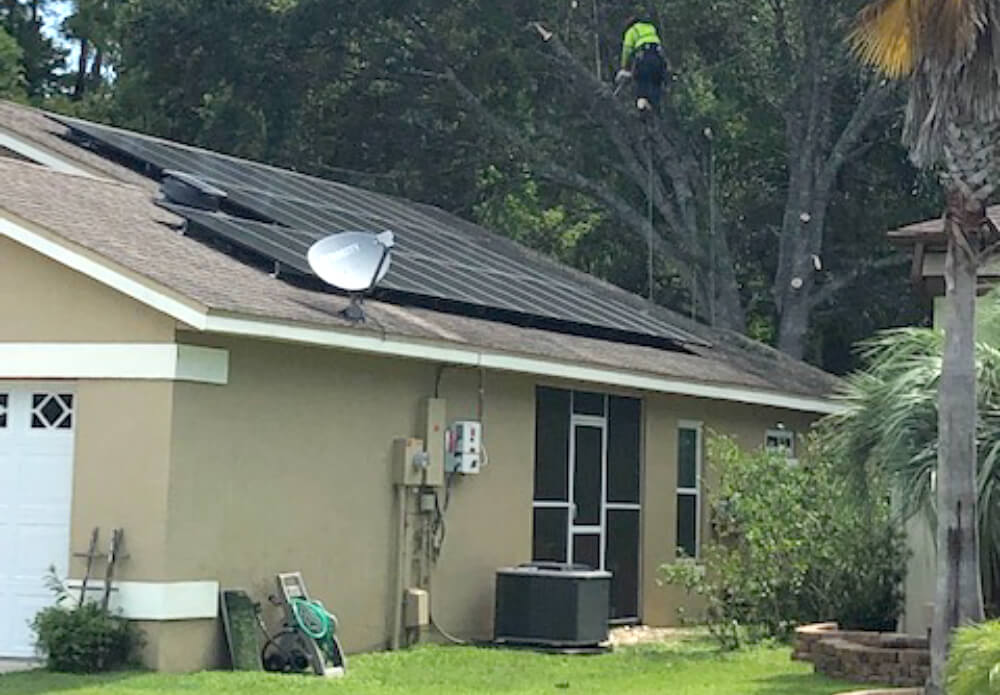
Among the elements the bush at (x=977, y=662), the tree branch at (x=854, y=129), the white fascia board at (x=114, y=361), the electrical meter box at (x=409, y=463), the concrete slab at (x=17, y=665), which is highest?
the tree branch at (x=854, y=129)

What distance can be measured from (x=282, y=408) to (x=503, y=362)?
2553mm

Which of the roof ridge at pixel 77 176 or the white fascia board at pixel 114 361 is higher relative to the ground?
the roof ridge at pixel 77 176

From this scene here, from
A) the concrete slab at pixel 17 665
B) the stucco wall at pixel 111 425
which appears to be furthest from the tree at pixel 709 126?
the concrete slab at pixel 17 665

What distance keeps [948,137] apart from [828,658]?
174 inches

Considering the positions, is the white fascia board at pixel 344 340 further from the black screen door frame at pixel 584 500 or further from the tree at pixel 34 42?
the tree at pixel 34 42

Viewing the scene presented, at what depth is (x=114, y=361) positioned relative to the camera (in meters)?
14.5

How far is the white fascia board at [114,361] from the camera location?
47.0 ft

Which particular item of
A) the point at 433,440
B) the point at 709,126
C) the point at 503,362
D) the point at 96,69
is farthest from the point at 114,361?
the point at 96,69

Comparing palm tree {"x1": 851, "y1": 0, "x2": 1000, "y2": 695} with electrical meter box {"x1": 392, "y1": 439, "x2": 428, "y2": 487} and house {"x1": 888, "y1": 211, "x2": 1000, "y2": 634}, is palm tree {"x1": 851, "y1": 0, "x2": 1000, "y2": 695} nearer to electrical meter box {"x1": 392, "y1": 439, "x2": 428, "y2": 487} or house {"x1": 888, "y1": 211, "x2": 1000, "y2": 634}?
house {"x1": 888, "y1": 211, "x2": 1000, "y2": 634}

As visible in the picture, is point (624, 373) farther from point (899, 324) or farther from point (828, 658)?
point (899, 324)

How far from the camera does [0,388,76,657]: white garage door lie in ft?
48.8

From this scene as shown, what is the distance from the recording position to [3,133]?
64.4 ft

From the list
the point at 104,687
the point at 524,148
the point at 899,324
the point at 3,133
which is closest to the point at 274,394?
the point at 104,687

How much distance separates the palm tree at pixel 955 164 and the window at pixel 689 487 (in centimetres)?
906
